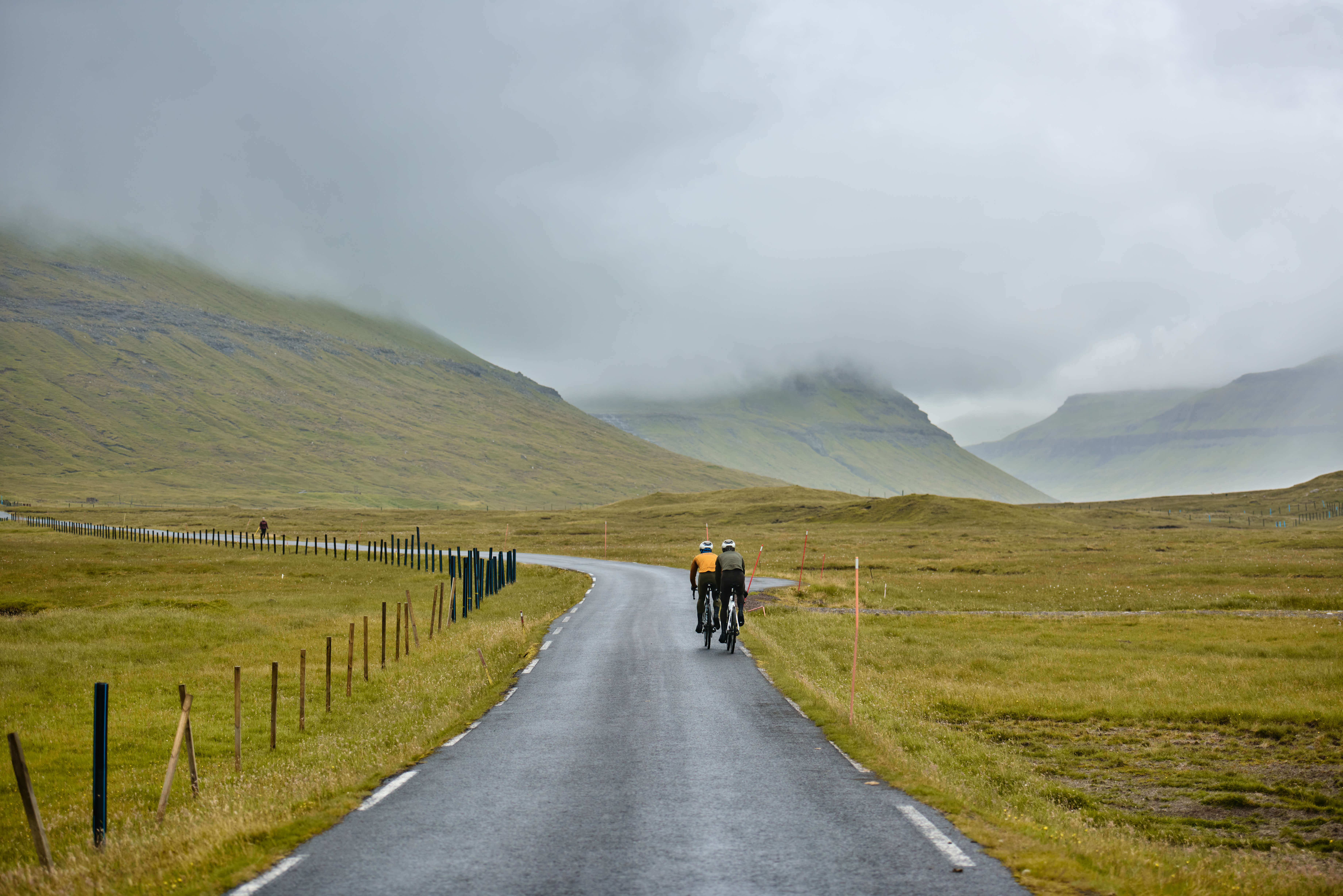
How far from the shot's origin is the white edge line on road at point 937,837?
8.48 meters

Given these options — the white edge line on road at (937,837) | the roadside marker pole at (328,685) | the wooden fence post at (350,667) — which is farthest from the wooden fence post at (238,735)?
the white edge line on road at (937,837)

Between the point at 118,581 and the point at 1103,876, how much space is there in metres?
53.3

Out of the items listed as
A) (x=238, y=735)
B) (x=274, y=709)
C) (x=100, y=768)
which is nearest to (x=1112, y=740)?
(x=274, y=709)

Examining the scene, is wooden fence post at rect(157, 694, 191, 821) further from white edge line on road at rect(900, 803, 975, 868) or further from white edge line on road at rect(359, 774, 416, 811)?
white edge line on road at rect(900, 803, 975, 868)

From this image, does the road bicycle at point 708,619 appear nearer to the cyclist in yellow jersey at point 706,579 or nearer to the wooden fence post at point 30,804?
the cyclist in yellow jersey at point 706,579

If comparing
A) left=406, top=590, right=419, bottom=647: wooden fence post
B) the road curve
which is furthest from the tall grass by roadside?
left=406, top=590, right=419, bottom=647: wooden fence post

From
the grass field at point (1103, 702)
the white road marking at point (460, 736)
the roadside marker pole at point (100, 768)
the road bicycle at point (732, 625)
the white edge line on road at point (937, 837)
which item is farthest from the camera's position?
the road bicycle at point (732, 625)

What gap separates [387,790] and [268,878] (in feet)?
10.0

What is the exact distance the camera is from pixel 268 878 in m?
8.23

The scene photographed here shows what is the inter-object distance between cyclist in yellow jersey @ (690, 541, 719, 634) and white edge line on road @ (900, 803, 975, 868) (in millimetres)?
13280

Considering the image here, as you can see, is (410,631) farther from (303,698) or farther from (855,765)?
(855,765)

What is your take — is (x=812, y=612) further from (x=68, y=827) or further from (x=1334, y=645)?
(x=68, y=827)

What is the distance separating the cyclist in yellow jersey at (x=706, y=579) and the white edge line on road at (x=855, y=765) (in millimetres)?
10002

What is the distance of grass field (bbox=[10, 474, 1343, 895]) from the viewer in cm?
984
